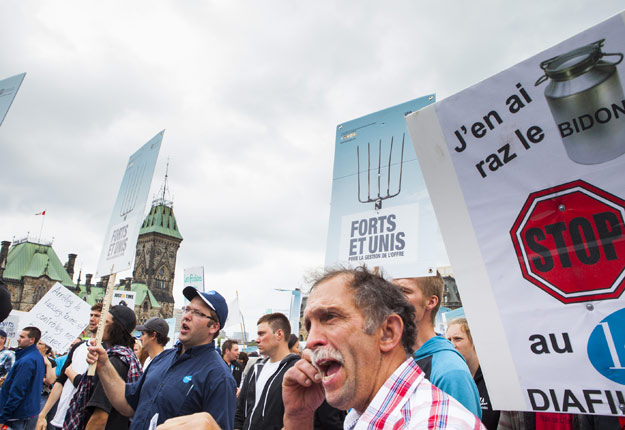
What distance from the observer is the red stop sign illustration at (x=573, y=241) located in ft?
5.39

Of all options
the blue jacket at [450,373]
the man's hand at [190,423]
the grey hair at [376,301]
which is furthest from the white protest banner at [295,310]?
the man's hand at [190,423]

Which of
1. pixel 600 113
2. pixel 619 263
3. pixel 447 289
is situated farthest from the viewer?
pixel 447 289

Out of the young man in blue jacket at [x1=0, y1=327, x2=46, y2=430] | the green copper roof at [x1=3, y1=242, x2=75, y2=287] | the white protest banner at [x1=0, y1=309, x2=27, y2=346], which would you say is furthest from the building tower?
the young man in blue jacket at [x1=0, y1=327, x2=46, y2=430]

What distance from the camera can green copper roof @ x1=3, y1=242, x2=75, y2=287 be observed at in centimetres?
7995

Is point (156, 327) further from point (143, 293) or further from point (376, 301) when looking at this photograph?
point (143, 293)

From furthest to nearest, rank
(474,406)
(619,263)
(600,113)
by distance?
1. (474,406)
2. (600,113)
3. (619,263)

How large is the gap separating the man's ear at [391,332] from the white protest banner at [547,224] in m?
0.38

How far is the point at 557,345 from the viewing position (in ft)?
5.66

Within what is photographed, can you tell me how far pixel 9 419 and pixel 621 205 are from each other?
289 inches

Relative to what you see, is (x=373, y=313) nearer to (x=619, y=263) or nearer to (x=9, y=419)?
(x=619, y=263)

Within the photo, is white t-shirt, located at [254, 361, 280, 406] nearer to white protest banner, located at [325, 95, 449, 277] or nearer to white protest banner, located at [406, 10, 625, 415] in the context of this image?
white protest banner, located at [325, 95, 449, 277]

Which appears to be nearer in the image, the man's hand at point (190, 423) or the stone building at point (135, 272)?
the man's hand at point (190, 423)

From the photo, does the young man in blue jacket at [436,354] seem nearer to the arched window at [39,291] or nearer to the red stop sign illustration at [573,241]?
the red stop sign illustration at [573,241]

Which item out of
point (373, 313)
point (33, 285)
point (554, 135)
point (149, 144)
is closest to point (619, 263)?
point (554, 135)
